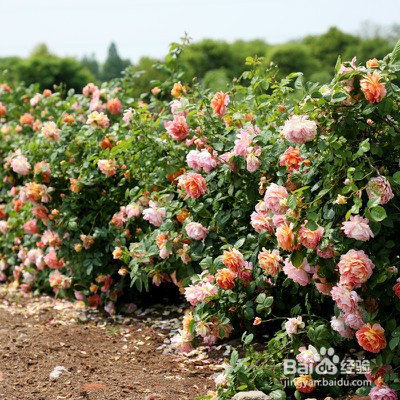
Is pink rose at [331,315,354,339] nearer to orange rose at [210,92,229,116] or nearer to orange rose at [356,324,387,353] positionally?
orange rose at [356,324,387,353]

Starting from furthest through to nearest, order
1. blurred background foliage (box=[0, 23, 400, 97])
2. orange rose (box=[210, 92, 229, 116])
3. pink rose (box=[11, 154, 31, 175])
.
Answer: blurred background foliage (box=[0, 23, 400, 97])
pink rose (box=[11, 154, 31, 175])
orange rose (box=[210, 92, 229, 116])

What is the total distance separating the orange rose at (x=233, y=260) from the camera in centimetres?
277

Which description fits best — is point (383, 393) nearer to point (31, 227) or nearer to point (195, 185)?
point (195, 185)

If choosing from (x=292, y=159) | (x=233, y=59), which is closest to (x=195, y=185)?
(x=292, y=159)

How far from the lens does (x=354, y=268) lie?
2.33 m

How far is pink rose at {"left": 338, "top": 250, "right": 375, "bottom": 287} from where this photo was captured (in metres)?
2.34

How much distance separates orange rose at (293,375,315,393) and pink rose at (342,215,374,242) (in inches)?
21.5

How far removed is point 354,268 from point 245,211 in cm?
85

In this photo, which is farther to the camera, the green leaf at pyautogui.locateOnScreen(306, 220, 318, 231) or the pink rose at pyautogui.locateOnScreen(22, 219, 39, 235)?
the pink rose at pyautogui.locateOnScreen(22, 219, 39, 235)

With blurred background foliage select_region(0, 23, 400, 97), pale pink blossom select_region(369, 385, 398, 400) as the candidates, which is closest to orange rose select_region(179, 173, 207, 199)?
pale pink blossom select_region(369, 385, 398, 400)

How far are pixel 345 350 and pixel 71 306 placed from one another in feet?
6.30

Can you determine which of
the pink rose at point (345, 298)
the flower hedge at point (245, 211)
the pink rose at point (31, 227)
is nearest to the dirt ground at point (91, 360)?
the flower hedge at point (245, 211)

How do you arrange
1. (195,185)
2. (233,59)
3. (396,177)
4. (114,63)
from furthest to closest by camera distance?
1. (114,63)
2. (233,59)
3. (195,185)
4. (396,177)

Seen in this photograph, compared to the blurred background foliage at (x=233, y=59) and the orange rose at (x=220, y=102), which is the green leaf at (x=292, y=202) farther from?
the blurred background foliage at (x=233, y=59)
